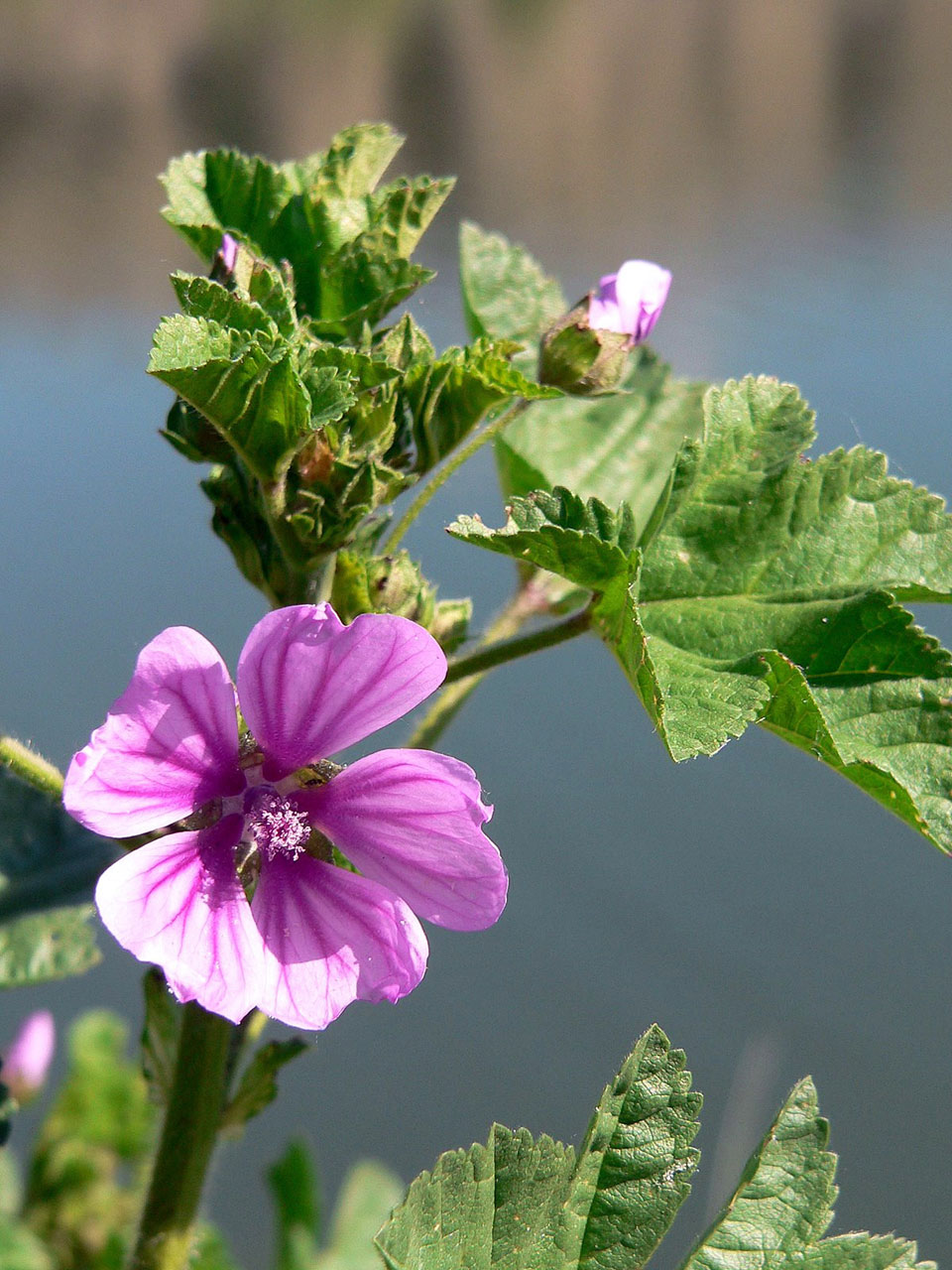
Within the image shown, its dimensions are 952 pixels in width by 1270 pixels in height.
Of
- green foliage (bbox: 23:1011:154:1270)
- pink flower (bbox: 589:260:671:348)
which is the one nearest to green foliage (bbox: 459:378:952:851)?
→ pink flower (bbox: 589:260:671:348)

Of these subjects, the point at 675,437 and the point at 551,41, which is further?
the point at 551,41

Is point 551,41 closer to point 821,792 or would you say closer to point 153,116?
point 153,116

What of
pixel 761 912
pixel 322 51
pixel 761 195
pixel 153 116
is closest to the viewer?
pixel 761 912

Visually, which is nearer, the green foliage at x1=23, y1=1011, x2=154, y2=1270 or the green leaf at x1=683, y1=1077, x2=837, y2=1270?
the green leaf at x1=683, y1=1077, x2=837, y2=1270

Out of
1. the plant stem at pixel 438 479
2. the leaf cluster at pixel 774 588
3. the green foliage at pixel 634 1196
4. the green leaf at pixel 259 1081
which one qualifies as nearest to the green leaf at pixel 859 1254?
the green foliage at pixel 634 1196

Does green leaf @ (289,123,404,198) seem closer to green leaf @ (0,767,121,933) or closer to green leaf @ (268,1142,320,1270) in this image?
green leaf @ (0,767,121,933)

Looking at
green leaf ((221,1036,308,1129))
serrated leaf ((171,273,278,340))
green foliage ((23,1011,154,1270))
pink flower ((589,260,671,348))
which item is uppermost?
pink flower ((589,260,671,348))

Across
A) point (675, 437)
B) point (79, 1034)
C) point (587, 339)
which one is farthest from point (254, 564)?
point (79, 1034)
